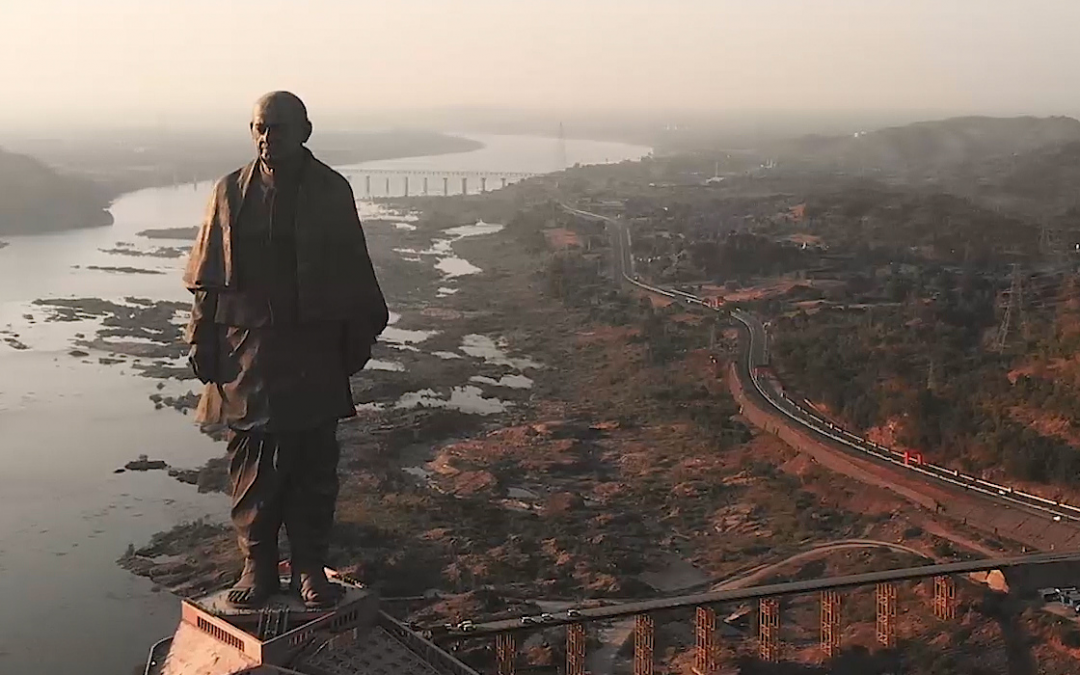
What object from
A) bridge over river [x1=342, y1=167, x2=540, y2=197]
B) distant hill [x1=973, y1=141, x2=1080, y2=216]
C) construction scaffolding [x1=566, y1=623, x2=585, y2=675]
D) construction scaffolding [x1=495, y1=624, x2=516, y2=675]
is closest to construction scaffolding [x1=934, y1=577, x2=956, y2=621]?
construction scaffolding [x1=566, y1=623, x2=585, y2=675]

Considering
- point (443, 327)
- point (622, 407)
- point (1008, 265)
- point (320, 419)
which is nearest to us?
point (320, 419)

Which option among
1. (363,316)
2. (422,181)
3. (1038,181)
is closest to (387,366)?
(363,316)

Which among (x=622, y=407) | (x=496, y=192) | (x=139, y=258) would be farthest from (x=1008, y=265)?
(x=496, y=192)

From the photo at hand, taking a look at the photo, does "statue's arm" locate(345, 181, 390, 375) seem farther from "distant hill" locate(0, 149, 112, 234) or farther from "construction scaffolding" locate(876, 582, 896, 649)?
"distant hill" locate(0, 149, 112, 234)

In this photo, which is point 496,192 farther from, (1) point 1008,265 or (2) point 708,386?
(2) point 708,386

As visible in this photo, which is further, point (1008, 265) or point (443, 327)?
point (1008, 265)

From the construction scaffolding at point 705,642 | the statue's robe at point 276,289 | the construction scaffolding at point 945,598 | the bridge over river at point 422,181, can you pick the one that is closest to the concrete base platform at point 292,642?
the statue's robe at point 276,289
